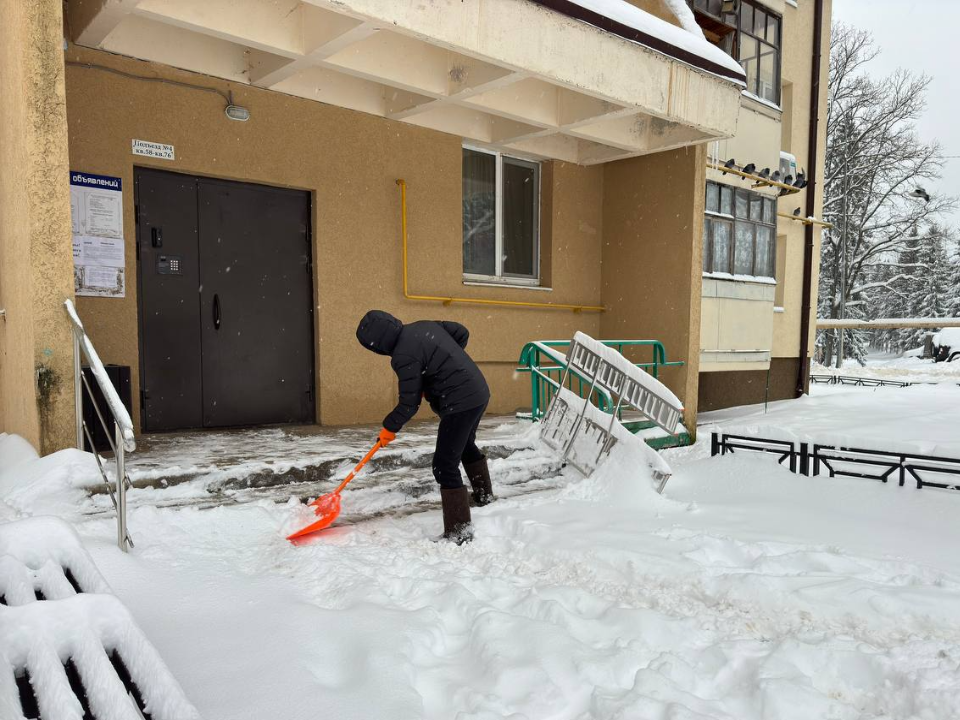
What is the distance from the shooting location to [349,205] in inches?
275

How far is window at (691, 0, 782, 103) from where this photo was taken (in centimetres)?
974

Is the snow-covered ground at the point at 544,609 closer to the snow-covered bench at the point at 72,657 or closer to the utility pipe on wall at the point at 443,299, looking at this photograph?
the snow-covered bench at the point at 72,657

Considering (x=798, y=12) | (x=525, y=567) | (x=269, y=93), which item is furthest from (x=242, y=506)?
(x=798, y=12)

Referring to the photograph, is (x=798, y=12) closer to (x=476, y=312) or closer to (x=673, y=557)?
(x=476, y=312)

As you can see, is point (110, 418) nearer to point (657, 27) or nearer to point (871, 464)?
point (657, 27)

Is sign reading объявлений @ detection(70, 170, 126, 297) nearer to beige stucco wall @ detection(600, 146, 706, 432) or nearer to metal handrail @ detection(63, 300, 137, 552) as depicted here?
metal handrail @ detection(63, 300, 137, 552)

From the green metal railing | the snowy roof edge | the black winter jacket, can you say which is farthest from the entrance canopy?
the green metal railing

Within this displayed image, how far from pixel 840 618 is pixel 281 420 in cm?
517

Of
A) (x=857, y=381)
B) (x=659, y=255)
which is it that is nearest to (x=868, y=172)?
(x=857, y=381)

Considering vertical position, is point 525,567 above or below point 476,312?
below

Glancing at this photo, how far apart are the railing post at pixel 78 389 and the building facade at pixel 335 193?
44mm

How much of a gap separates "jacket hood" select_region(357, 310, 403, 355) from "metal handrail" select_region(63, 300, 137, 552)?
56.2 inches

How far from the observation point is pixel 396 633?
115 inches

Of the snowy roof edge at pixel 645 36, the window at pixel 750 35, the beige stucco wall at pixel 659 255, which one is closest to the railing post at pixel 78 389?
the snowy roof edge at pixel 645 36
